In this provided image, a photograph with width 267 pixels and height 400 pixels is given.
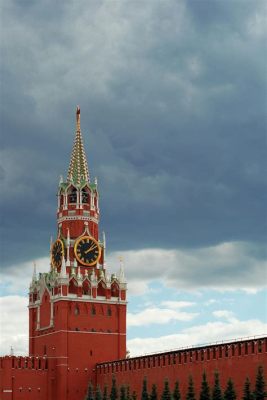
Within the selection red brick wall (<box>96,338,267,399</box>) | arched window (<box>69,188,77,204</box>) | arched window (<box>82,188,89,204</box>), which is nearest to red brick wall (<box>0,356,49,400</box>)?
red brick wall (<box>96,338,267,399</box>)

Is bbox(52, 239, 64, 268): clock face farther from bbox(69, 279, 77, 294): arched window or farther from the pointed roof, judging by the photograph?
the pointed roof

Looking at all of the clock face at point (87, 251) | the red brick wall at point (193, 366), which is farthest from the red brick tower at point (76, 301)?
the red brick wall at point (193, 366)

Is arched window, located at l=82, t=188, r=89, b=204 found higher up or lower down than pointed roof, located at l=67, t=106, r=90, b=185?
lower down

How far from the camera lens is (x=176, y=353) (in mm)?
97000

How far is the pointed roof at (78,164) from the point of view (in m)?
125

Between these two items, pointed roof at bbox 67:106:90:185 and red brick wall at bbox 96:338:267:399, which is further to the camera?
pointed roof at bbox 67:106:90:185

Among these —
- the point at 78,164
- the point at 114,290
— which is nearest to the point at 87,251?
the point at 114,290

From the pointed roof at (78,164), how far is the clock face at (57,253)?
31.1 feet

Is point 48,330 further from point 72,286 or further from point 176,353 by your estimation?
point 176,353

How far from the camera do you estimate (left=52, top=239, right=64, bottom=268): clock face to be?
120 metres

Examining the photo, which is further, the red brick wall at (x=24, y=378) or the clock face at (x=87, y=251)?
the clock face at (x=87, y=251)

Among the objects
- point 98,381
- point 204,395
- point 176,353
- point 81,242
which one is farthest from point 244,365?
point 81,242

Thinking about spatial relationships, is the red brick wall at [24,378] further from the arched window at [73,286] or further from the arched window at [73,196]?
the arched window at [73,196]

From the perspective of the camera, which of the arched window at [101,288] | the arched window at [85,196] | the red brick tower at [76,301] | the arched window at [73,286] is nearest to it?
the red brick tower at [76,301]
